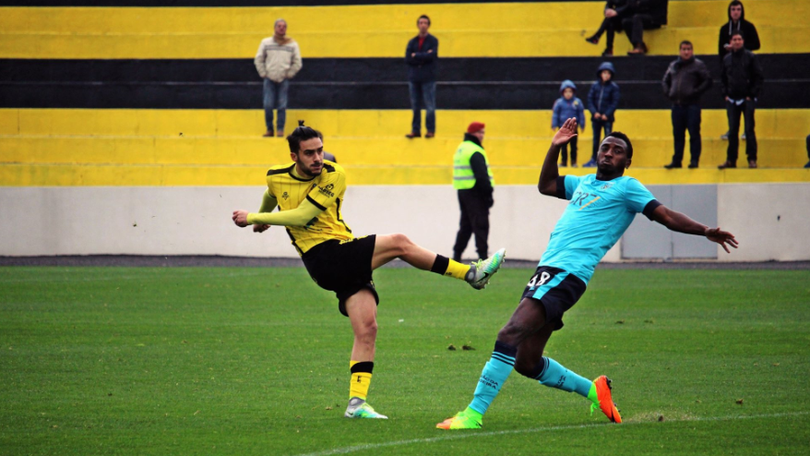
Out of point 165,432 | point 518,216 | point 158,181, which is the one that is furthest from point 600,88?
point 165,432

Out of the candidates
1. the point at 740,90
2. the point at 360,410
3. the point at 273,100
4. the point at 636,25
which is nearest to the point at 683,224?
the point at 360,410

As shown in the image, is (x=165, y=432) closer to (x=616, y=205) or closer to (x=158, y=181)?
(x=616, y=205)

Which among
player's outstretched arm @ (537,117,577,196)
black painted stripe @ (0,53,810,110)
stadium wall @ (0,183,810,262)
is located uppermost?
black painted stripe @ (0,53,810,110)

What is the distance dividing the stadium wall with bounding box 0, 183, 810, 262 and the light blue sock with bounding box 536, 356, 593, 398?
11802mm

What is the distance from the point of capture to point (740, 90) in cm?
1834

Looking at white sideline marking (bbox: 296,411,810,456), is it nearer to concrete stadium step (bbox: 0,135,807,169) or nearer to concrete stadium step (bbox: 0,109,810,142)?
concrete stadium step (bbox: 0,135,807,169)

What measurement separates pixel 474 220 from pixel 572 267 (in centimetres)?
1033

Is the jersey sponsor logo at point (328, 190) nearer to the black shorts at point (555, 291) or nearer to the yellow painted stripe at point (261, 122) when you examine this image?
the black shorts at point (555, 291)

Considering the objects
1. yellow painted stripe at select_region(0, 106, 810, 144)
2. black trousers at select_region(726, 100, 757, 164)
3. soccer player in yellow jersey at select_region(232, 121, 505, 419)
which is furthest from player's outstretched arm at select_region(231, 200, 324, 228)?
yellow painted stripe at select_region(0, 106, 810, 144)

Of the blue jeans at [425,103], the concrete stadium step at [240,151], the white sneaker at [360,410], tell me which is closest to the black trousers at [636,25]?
the concrete stadium step at [240,151]

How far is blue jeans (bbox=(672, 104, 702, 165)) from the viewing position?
61.0ft

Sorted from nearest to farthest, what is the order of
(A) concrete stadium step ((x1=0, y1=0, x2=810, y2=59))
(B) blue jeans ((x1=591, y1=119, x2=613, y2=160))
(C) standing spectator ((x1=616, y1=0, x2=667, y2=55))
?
(B) blue jeans ((x1=591, y1=119, x2=613, y2=160)) < (C) standing spectator ((x1=616, y1=0, x2=667, y2=55)) < (A) concrete stadium step ((x1=0, y1=0, x2=810, y2=59))

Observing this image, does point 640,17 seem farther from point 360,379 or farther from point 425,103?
point 360,379

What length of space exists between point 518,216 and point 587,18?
271 inches
